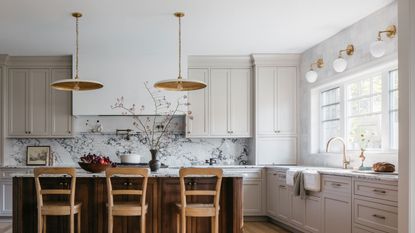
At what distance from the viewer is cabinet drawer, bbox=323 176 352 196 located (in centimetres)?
400

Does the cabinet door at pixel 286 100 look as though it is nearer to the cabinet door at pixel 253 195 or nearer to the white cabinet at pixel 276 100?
the white cabinet at pixel 276 100

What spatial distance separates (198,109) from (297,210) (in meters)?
2.32

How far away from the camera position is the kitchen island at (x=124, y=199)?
404cm

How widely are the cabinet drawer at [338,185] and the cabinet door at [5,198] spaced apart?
4.76 metres

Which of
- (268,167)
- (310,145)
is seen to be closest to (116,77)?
(268,167)

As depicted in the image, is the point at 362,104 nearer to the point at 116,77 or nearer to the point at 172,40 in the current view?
the point at 172,40

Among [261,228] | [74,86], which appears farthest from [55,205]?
[261,228]

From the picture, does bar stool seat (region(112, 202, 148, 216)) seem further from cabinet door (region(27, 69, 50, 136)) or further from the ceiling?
cabinet door (region(27, 69, 50, 136))

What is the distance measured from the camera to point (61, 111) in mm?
6699

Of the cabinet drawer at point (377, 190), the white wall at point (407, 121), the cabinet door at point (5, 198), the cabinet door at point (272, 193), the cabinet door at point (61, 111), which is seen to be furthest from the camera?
the cabinet door at point (61, 111)

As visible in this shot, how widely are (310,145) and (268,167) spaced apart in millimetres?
716

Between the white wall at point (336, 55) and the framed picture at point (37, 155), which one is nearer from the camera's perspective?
the white wall at point (336, 55)

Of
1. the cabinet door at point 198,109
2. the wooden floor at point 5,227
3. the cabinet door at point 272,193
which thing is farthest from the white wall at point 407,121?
the wooden floor at point 5,227

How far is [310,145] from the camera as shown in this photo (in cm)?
614
